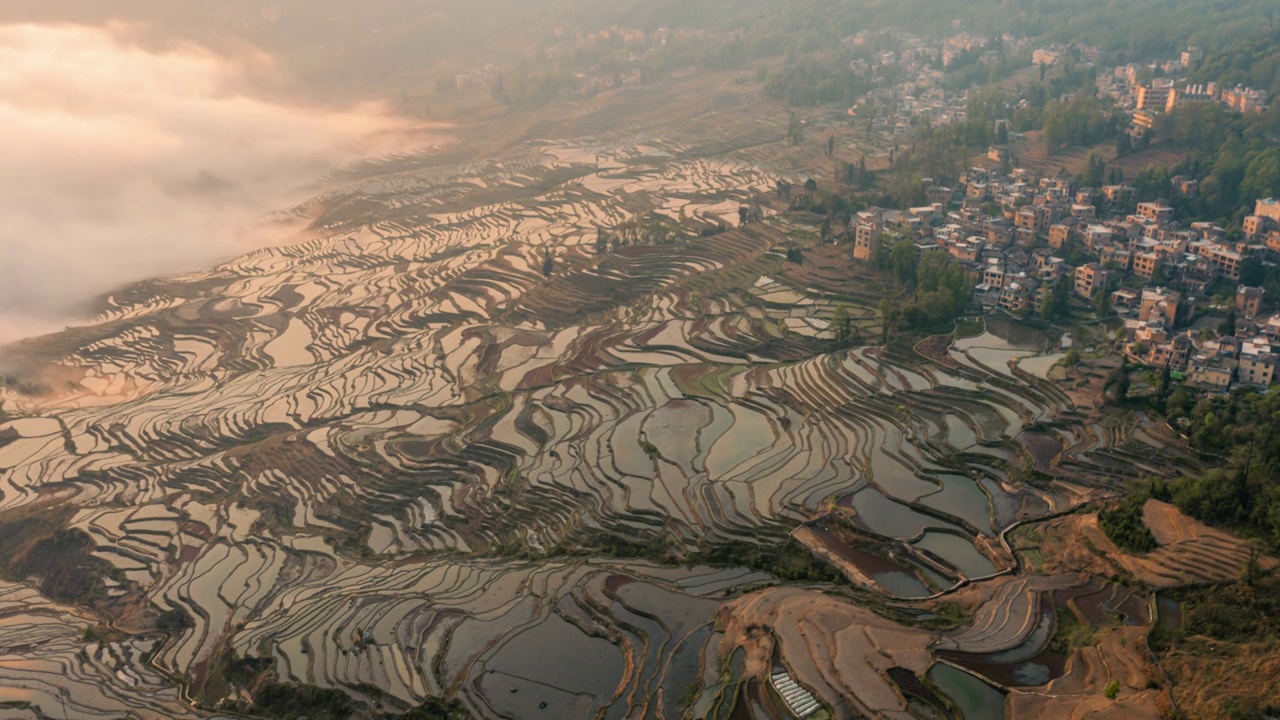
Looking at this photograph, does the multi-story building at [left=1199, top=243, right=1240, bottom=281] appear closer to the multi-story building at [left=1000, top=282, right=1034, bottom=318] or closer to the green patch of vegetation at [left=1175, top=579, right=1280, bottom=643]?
the multi-story building at [left=1000, top=282, right=1034, bottom=318]

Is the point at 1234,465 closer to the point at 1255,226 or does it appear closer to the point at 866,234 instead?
the point at 1255,226

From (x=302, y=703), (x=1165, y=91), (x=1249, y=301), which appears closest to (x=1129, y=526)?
(x=1249, y=301)

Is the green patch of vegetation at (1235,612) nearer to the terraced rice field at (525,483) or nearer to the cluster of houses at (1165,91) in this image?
the terraced rice field at (525,483)

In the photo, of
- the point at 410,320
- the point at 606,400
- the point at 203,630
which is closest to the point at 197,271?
the point at 410,320

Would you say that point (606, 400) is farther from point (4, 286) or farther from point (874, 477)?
point (4, 286)

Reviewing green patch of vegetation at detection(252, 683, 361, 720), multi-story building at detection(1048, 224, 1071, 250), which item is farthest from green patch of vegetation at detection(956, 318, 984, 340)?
green patch of vegetation at detection(252, 683, 361, 720)

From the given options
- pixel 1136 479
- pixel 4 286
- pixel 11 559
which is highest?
pixel 4 286

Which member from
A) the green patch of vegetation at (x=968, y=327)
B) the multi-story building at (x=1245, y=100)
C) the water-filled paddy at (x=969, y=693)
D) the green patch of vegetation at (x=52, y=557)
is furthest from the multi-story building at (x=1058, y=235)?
the green patch of vegetation at (x=52, y=557)
